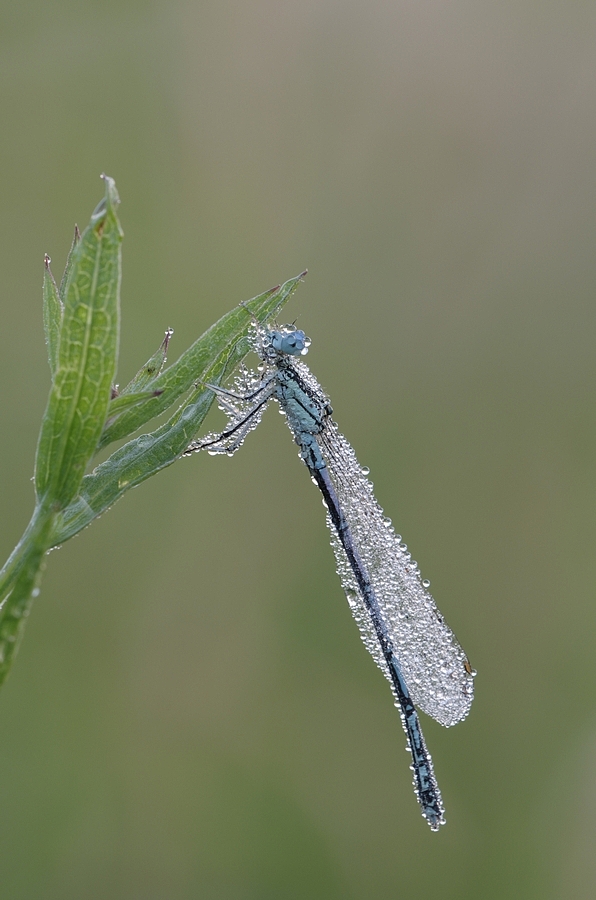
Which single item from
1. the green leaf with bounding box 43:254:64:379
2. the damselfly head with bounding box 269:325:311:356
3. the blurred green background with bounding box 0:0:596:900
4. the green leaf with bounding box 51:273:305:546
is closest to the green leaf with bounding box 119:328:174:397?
the green leaf with bounding box 51:273:305:546

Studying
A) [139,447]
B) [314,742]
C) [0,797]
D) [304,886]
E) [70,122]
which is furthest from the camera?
[70,122]

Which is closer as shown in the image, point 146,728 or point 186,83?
point 146,728

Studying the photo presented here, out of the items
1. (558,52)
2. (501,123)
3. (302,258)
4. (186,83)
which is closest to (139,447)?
(302,258)

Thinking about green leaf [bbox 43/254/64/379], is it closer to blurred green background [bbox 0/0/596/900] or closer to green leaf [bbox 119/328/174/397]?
green leaf [bbox 119/328/174/397]

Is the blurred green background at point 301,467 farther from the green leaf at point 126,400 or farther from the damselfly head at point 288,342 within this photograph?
the green leaf at point 126,400

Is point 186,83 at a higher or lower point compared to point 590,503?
higher

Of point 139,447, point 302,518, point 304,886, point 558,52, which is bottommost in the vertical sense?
point 304,886

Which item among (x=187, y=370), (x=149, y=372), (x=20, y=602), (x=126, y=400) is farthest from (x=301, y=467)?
(x=20, y=602)

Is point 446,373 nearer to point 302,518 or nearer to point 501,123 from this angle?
point 302,518
